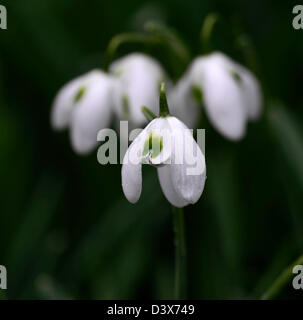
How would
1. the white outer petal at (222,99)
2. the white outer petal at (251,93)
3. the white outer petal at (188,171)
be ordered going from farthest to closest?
1. the white outer petal at (251,93)
2. the white outer petal at (222,99)
3. the white outer petal at (188,171)

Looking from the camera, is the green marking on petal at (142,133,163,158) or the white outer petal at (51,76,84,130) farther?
the white outer petal at (51,76,84,130)

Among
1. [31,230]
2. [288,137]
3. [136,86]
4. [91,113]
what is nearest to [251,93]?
[288,137]

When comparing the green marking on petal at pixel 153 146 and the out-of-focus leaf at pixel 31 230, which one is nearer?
the green marking on petal at pixel 153 146

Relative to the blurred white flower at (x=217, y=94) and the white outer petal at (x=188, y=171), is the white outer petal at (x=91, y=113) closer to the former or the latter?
the blurred white flower at (x=217, y=94)

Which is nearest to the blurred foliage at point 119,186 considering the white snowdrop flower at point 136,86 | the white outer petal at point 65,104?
the white snowdrop flower at point 136,86

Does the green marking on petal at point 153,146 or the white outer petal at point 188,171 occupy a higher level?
the green marking on petal at point 153,146

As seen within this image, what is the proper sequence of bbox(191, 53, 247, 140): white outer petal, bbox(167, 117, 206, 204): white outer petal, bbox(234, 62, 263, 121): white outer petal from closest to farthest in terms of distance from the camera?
bbox(167, 117, 206, 204): white outer petal, bbox(191, 53, 247, 140): white outer petal, bbox(234, 62, 263, 121): white outer petal

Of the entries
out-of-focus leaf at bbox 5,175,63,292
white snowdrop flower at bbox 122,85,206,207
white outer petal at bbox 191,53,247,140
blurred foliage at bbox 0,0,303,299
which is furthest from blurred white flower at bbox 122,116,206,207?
out-of-focus leaf at bbox 5,175,63,292

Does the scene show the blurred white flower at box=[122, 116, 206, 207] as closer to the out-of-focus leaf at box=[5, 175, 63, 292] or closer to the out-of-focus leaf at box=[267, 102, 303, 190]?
the out-of-focus leaf at box=[267, 102, 303, 190]

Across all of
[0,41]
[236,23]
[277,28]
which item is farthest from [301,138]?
[0,41]
